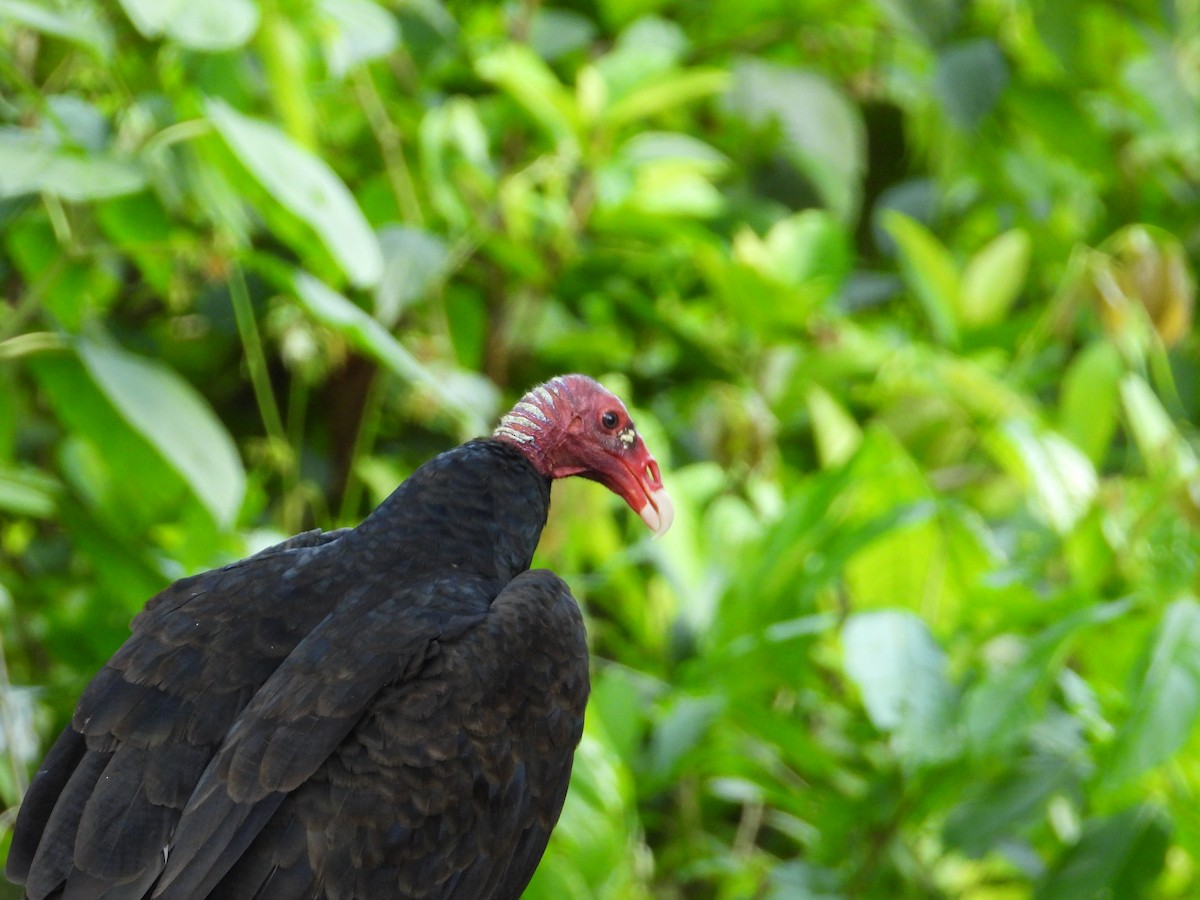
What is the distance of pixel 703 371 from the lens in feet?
9.18

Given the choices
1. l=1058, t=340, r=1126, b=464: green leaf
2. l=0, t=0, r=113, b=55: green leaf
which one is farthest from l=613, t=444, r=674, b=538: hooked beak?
l=1058, t=340, r=1126, b=464: green leaf

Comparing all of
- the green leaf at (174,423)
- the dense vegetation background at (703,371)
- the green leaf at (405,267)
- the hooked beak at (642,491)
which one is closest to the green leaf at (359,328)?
the dense vegetation background at (703,371)

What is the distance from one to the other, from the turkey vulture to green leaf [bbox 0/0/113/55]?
61 cm

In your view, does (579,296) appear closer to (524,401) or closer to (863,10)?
(863,10)

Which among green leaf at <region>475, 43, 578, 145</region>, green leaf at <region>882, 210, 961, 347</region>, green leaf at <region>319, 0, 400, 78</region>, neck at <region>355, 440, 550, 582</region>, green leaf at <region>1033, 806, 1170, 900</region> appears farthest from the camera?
green leaf at <region>882, 210, 961, 347</region>

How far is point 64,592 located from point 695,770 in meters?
1.03

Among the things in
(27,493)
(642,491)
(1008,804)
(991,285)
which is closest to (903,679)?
(1008,804)

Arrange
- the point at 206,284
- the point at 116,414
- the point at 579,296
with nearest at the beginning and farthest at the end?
the point at 116,414, the point at 206,284, the point at 579,296

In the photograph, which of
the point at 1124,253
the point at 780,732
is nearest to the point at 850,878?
the point at 780,732

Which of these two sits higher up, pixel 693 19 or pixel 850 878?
pixel 693 19

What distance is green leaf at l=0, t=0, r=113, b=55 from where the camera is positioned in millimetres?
1615

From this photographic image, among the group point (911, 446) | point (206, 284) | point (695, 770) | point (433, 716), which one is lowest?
point (695, 770)

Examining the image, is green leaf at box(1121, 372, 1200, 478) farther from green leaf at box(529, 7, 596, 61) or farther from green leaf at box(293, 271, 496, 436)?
green leaf at box(529, 7, 596, 61)

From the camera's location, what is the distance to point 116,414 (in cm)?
186
